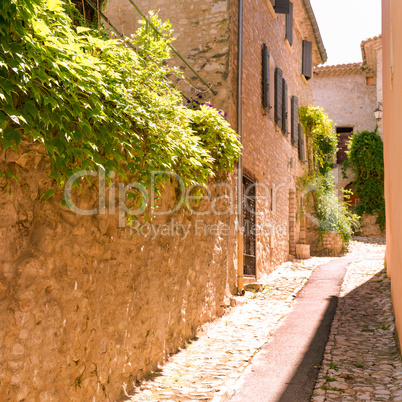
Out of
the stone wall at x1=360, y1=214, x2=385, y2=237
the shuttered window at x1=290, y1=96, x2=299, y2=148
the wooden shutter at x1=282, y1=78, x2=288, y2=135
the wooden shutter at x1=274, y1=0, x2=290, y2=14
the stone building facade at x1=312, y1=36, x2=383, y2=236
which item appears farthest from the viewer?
the stone building facade at x1=312, y1=36, x2=383, y2=236

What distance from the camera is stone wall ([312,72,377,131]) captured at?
2211cm

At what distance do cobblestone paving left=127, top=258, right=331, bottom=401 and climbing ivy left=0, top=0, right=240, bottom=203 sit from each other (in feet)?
6.23

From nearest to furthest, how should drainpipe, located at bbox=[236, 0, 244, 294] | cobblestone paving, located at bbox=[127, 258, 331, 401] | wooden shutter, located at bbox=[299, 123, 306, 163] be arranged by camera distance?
cobblestone paving, located at bbox=[127, 258, 331, 401], drainpipe, located at bbox=[236, 0, 244, 294], wooden shutter, located at bbox=[299, 123, 306, 163]

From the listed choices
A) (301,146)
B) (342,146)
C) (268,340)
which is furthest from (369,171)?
(268,340)

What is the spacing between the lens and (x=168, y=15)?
8133mm

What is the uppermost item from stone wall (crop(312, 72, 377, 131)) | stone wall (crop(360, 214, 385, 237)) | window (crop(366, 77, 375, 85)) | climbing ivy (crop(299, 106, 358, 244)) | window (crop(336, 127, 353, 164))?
window (crop(366, 77, 375, 85))

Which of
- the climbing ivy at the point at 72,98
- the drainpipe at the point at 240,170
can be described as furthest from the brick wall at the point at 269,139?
the climbing ivy at the point at 72,98

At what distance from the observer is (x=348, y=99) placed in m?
22.4

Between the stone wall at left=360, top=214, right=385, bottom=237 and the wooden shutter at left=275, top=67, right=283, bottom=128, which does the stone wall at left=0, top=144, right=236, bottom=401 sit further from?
the stone wall at left=360, top=214, right=385, bottom=237

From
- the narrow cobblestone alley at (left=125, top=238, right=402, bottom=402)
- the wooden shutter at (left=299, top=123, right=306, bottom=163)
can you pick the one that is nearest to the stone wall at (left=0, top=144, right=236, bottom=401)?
the narrow cobblestone alley at (left=125, top=238, right=402, bottom=402)

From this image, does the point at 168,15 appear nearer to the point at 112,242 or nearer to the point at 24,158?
the point at 112,242

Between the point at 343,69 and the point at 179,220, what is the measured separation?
1949 centimetres

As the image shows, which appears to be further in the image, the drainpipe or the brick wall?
the brick wall

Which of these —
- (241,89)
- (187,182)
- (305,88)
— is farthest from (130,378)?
(305,88)
